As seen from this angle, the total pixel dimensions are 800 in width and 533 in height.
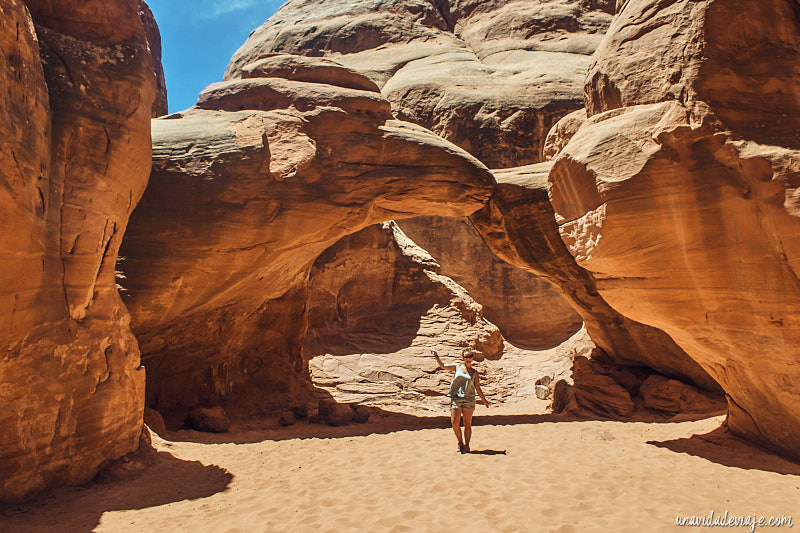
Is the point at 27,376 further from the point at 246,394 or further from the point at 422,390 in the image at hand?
the point at 422,390

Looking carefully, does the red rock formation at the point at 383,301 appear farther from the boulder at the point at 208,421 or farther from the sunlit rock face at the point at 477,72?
the boulder at the point at 208,421

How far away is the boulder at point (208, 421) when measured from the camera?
8.93 metres

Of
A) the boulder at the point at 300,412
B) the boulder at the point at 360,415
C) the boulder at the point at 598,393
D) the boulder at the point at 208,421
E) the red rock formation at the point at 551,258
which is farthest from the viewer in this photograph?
the boulder at the point at 598,393

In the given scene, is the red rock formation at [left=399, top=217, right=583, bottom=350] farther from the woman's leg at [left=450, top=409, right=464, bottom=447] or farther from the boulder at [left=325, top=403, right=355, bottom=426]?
the woman's leg at [left=450, top=409, right=464, bottom=447]

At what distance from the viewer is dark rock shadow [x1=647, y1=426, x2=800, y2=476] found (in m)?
6.15

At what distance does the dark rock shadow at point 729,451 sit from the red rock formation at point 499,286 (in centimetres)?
877

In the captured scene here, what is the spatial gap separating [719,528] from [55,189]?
6965 mm

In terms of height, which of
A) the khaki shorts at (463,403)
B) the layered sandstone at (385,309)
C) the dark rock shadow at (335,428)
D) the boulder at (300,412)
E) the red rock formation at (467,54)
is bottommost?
the dark rock shadow at (335,428)

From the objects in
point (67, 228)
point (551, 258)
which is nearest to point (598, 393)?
point (551, 258)

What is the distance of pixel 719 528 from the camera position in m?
4.36

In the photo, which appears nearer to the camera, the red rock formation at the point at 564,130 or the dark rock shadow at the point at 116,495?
the dark rock shadow at the point at 116,495

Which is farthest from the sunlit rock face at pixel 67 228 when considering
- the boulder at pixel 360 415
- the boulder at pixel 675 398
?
the boulder at pixel 675 398

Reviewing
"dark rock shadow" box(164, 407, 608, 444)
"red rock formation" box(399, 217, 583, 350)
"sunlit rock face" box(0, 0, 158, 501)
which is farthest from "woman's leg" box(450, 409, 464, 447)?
"red rock formation" box(399, 217, 583, 350)

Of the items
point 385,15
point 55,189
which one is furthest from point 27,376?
point 385,15
